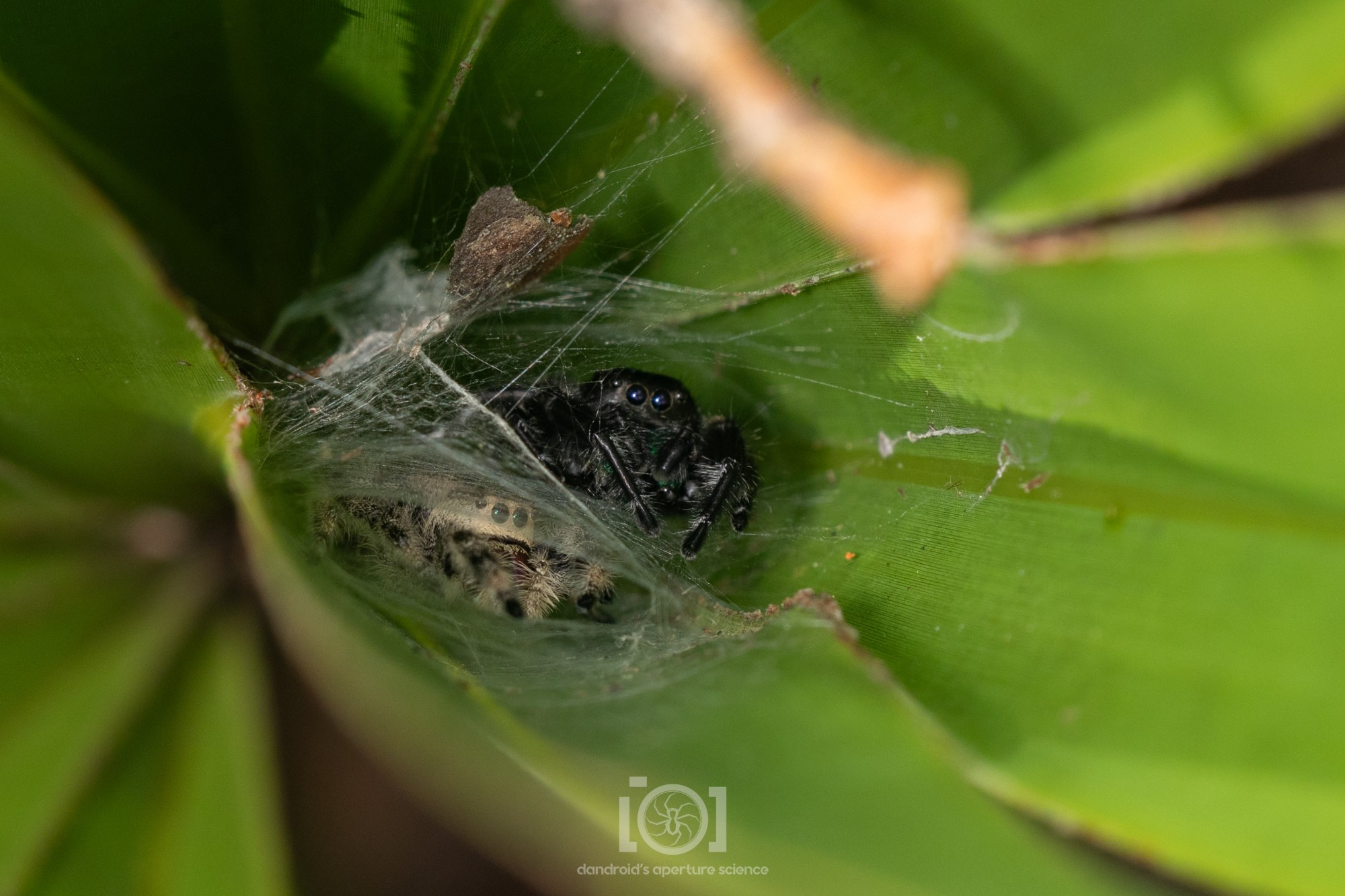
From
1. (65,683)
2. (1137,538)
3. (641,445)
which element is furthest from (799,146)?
(65,683)

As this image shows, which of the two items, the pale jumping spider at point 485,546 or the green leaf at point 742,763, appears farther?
the pale jumping spider at point 485,546

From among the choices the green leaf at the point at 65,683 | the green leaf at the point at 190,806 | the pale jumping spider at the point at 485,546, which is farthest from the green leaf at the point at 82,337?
the green leaf at the point at 190,806

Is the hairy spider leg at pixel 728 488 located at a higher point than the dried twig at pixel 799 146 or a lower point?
higher

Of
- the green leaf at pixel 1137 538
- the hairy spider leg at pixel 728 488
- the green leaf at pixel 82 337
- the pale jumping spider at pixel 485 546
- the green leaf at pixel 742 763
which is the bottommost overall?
the green leaf at pixel 742 763

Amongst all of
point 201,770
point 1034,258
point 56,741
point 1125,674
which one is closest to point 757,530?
point 1125,674

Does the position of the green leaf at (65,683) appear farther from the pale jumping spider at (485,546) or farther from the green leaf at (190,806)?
the pale jumping spider at (485,546)

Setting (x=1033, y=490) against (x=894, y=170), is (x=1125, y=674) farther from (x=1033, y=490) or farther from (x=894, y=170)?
(x=894, y=170)

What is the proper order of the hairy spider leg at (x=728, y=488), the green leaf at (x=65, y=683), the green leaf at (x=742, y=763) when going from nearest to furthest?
1. the green leaf at (x=742, y=763)
2. the green leaf at (x=65, y=683)
3. the hairy spider leg at (x=728, y=488)
